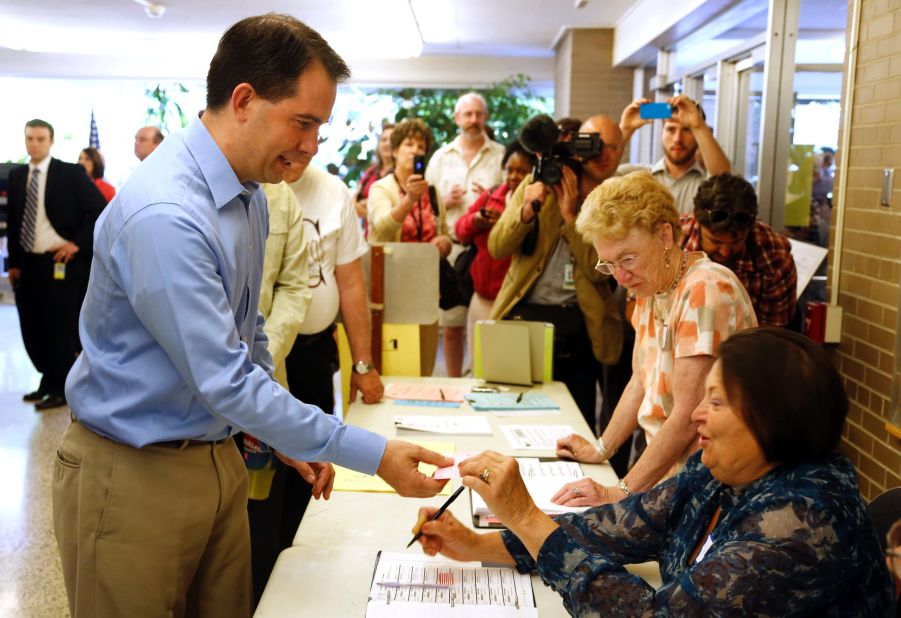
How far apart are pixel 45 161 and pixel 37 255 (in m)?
0.61

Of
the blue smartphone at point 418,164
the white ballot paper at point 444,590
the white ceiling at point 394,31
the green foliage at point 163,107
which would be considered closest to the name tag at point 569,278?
the blue smartphone at point 418,164

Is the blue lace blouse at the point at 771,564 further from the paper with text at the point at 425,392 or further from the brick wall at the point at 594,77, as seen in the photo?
the brick wall at the point at 594,77

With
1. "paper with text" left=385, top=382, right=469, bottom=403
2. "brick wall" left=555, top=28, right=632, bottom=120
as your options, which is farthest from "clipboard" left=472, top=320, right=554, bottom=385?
"brick wall" left=555, top=28, right=632, bottom=120

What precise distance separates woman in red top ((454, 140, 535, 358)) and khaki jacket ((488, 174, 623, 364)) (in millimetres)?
563

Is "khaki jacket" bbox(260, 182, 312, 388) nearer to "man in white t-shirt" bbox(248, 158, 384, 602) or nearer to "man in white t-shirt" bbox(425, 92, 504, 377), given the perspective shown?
"man in white t-shirt" bbox(248, 158, 384, 602)

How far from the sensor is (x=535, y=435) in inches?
104

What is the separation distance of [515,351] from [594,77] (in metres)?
6.14

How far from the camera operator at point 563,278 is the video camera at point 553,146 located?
1 centimetres

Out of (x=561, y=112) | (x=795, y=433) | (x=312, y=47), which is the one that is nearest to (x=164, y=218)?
(x=312, y=47)

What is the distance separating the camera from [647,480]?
210cm

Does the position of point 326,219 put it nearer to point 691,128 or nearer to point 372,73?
point 691,128

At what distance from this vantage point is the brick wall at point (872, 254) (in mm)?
2965

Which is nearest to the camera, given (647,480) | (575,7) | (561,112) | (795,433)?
(795,433)

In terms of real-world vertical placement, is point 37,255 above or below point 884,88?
below
